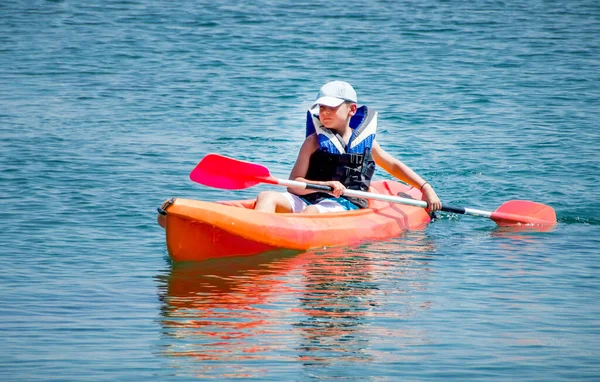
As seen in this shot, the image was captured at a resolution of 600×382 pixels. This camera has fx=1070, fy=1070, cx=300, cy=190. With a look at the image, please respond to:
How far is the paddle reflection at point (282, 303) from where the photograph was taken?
4945mm

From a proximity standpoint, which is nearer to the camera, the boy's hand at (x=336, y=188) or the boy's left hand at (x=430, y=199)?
the boy's hand at (x=336, y=188)

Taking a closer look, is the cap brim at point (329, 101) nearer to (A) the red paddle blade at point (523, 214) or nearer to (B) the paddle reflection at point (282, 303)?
(B) the paddle reflection at point (282, 303)

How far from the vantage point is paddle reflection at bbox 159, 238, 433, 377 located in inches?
195

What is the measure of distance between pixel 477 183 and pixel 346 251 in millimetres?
3017

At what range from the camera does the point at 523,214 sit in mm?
8344

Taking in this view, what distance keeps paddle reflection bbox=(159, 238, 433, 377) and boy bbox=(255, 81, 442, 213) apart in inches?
15.0

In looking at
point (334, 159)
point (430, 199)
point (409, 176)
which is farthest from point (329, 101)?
point (430, 199)

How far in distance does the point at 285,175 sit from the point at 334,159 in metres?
2.66

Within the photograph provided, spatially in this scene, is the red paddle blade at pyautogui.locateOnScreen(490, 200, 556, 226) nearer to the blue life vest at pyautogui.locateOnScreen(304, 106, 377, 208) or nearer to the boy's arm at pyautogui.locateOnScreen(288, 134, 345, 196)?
the blue life vest at pyautogui.locateOnScreen(304, 106, 377, 208)

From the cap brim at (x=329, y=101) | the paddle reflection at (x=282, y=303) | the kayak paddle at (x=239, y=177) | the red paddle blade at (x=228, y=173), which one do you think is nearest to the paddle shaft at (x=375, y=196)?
the kayak paddle at (x=239, y=177)

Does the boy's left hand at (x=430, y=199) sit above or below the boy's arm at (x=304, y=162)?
below

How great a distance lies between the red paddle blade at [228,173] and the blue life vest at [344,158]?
408mm

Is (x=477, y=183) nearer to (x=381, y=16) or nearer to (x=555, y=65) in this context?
(x=555, y=65)

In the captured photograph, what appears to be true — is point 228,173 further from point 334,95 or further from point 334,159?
point 334,95
